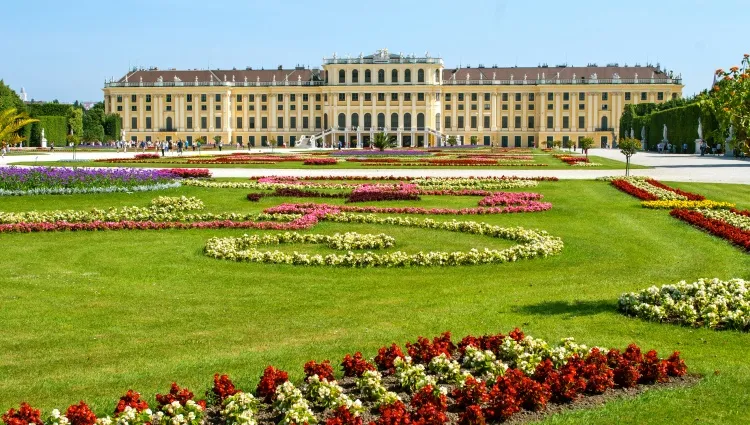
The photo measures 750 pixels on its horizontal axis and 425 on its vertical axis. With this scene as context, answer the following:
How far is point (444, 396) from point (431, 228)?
31.2 ft

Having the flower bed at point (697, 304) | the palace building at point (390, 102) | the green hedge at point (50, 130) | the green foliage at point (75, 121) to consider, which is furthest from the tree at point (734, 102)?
the palace building at point (390, 102)

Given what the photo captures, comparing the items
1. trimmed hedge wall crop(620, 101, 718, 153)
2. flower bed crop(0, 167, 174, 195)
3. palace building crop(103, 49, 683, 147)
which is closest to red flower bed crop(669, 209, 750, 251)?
flower bed crop(0, 167, 174, 195)

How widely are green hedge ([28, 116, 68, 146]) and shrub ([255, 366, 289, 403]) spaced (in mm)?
80402

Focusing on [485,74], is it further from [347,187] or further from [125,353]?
[125,353]

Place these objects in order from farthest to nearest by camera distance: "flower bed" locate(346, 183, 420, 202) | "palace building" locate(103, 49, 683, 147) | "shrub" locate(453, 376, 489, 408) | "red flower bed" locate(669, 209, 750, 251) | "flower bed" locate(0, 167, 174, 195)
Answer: "palace building" locate(103, 49, 683, 147)
"flower bed" locate(0, 167, 174, 195)
"flower bed" locate(346, 183, 420, 202)
"red flower bed" locate(669, 209, 750, 251)
"shrub" locate(453, 376, 489, 408)

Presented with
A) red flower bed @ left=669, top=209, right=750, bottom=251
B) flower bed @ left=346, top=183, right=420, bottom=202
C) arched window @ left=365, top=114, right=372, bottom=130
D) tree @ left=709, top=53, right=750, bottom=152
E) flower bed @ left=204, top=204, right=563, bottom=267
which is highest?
arched window @ left=365, top=114, right=372, bottom=130

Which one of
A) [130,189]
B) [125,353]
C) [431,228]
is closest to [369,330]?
[125,353]

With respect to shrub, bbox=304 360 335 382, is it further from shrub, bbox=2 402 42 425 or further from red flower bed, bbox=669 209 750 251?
red flower bed, bbox=669 209 750 251

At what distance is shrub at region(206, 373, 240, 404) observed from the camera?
214 inches

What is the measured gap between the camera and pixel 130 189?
67.3 feet

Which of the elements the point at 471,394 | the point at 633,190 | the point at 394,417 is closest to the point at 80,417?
the point at 394,417

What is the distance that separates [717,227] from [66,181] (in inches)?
552

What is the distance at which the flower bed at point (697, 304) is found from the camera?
24.5 ft

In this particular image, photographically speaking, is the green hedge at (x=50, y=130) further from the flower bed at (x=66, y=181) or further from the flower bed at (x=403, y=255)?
the flower bed at (x=403, y=255)
